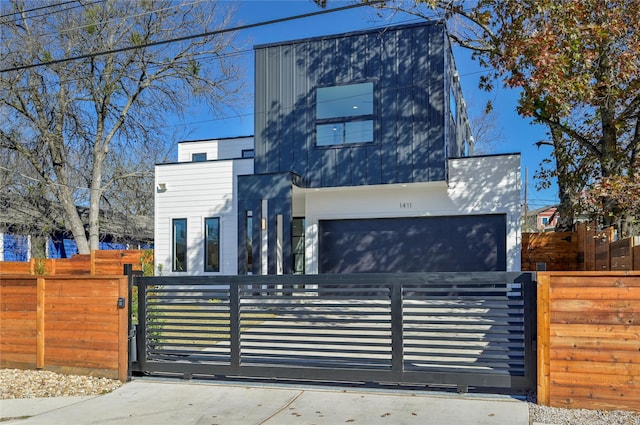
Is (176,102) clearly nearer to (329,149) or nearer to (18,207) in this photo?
(18,207)

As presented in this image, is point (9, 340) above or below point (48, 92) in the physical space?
below

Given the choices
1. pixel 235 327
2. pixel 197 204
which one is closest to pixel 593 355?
pixel 235 327

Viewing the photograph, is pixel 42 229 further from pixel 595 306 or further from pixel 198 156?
pixel 595 306

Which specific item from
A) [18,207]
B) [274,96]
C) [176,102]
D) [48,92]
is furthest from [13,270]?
[274,96]

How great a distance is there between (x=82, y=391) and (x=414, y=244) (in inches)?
328

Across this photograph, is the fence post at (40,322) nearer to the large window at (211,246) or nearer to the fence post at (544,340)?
the fence post at (544,340)

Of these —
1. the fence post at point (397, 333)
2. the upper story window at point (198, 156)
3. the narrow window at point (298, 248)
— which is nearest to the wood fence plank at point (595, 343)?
the fence post at point (397, 333)

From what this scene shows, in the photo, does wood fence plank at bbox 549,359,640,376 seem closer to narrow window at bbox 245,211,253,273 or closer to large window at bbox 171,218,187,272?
narrow window at bbox 245,211,253,273

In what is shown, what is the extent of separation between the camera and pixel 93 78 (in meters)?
18.9

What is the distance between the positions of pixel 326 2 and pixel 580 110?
20.6 ft

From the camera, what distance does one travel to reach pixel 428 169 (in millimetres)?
11133

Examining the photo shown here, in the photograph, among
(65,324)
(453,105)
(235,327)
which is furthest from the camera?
(453,105)

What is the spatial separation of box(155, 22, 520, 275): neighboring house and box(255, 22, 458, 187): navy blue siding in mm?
24

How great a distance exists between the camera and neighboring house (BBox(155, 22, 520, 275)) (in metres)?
11.3
